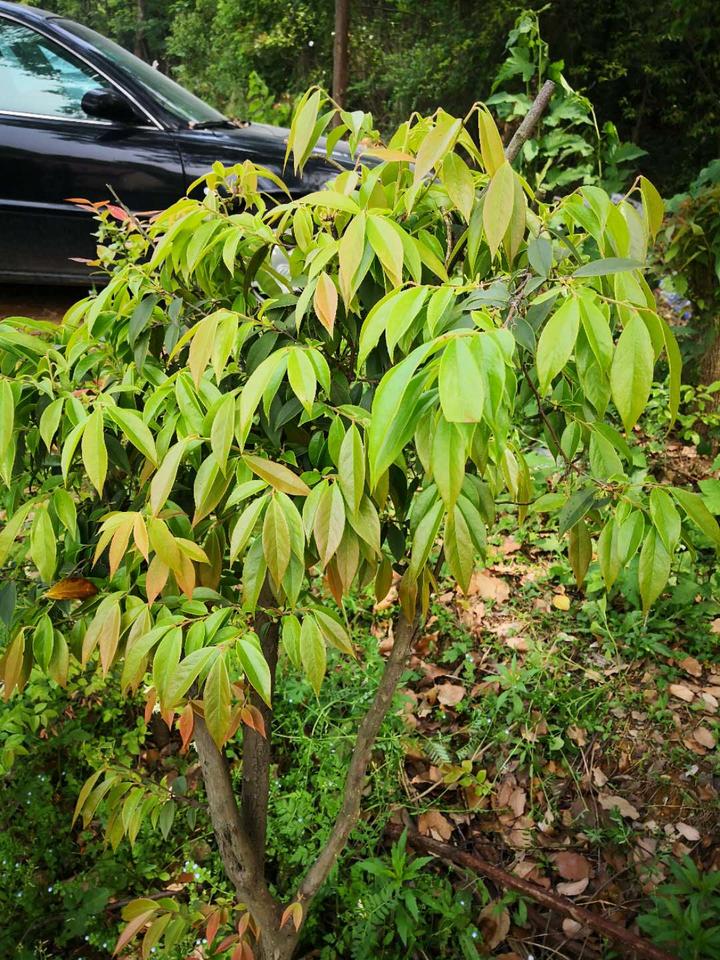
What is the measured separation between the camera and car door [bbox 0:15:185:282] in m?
3.43

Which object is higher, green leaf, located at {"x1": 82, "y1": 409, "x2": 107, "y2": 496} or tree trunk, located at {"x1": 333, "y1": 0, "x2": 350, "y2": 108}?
tree trunk, located at {"x1": 333, "y1": 0, "x2": 350, "y2": 108}

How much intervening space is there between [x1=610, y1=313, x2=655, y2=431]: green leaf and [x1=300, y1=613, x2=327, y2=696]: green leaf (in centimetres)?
48

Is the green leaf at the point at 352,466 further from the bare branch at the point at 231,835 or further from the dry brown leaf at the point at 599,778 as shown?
the dry brown leaf at the point at 599,778

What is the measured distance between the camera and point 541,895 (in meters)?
1.61

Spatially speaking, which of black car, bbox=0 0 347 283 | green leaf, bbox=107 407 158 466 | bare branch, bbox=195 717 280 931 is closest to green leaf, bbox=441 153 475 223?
green leaf, bbox=107 407 158 466

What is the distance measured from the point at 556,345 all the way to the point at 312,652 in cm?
51

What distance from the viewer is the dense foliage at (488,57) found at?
19.9 feet

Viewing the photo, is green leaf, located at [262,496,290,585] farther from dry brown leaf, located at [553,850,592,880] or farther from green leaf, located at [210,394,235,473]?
dry brown leaf, located at [553,850,592,880]

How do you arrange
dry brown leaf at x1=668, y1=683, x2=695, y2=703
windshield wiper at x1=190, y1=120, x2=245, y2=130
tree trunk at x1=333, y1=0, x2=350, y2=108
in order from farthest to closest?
tree trunk at x1=333, y1=0, x2=350, y2=108 < windshield wiper at x1=190, y1=120, x2=245, y2=130 < dry brown leaf at x1=668, y1=683, x2=695, y2=703

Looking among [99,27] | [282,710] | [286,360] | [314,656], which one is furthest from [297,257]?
[99,27]

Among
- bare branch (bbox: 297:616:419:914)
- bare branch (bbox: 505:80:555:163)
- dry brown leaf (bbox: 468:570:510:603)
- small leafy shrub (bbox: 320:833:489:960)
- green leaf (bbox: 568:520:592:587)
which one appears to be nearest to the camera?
bare branch (bbox: 505:80:555:163)

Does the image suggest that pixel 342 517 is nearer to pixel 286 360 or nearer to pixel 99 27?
pixel 286 360

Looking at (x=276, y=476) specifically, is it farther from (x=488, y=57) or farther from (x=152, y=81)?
(x=488, y=57)

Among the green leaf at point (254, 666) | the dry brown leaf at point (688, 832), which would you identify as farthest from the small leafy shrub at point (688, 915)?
the green leaf at point (254, 666)
